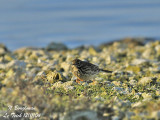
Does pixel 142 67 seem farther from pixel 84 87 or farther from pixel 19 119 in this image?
pixel 19 119

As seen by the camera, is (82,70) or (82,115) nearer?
(82,115)

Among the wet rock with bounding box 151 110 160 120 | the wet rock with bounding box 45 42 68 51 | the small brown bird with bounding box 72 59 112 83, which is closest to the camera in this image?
the wet rock with bounding box 151 110 160 120

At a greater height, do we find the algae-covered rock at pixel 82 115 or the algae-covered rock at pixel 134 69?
the algae-covered rock at pixel 134 69

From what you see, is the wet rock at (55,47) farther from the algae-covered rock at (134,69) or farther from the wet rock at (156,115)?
the wet rock at (156,115)

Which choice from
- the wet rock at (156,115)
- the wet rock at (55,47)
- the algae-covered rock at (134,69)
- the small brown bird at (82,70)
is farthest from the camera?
the wet rock at (55,47)

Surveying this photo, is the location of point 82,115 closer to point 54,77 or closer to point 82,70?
point 82,70

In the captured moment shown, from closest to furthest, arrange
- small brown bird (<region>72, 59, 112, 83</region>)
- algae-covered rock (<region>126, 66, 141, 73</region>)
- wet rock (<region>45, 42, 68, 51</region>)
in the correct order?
1. small brown bird (<region>72, 59, 112, 83</region>)
2. algae-covered rock (<region>126, 66, 141, 73</region>)
3. wet rock (<region>45, 42, 68, 51</region>)

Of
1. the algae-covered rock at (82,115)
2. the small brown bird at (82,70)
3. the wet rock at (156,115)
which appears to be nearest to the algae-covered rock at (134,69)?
the small brown bird at (82,70)

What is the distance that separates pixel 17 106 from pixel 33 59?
715 centimetres

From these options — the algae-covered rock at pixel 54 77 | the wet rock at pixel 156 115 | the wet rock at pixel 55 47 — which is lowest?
the wet rock at pixel 156 115

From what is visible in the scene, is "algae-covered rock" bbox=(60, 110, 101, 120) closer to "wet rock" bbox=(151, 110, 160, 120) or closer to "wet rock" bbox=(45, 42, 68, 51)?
"wet rock" bbox=(151, 110, 160, 120)

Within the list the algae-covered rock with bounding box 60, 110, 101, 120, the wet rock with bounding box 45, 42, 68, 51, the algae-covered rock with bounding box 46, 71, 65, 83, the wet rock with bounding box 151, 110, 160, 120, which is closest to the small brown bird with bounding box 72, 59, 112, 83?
the algae-covered rock with bounding box 46, 71, 65, 83

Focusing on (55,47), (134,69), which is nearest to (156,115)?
(134,69)

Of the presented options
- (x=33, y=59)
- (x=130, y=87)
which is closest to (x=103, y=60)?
(x=33, y=59)
